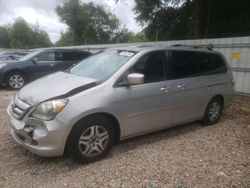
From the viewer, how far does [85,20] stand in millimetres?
40281

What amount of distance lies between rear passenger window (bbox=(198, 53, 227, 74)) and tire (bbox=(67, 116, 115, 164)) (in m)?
2.49

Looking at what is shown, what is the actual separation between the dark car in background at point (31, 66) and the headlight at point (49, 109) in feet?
18.8

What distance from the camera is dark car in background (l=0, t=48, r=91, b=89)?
8539mm

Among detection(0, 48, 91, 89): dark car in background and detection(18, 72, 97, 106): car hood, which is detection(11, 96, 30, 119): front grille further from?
detection(0, 48, 91, 89): dark car in background

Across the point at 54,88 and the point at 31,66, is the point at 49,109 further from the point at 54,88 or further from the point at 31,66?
the point at 31,66

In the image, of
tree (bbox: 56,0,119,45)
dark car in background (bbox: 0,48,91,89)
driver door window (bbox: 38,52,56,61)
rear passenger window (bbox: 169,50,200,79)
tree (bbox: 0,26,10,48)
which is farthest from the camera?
tree (bbox: 0,26,10,48)

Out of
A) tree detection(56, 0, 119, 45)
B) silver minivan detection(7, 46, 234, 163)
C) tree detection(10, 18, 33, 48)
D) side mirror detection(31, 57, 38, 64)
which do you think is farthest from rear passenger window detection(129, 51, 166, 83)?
tree detection(10, 18, 33, 48)

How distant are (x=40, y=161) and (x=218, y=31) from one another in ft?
49.1

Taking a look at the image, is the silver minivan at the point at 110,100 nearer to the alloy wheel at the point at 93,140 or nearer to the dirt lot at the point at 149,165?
the alloy wheel at the point at 93,140

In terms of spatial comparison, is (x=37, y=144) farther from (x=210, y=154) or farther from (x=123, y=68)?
(x=210, y=154)

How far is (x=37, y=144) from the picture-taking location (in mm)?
2977

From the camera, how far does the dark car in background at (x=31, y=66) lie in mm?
8539

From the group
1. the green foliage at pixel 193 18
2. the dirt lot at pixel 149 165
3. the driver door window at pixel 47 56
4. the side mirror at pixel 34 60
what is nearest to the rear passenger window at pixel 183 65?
the dirt lot at pixel 149 165

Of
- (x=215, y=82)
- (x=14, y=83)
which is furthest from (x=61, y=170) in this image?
(x=14, y=83)
